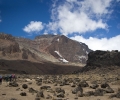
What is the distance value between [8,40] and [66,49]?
70.8 meters

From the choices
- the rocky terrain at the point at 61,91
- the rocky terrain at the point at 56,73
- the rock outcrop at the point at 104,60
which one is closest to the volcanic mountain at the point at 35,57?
the rocky terrain at the point at 56,73

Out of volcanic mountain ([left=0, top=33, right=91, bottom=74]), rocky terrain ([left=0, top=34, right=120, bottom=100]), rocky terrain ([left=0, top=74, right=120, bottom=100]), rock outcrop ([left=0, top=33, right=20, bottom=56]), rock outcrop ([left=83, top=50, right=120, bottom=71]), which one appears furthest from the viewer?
rock outcrop ([left=0, top=33, right=20, bottom=56])

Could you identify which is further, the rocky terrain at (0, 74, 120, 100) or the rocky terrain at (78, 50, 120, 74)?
the rocky terrain at (78, 50, 120, 74)

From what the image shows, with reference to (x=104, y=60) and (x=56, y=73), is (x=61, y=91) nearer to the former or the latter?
(x=104, y=60)

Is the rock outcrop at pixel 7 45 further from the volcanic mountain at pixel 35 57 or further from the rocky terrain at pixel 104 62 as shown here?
the rocky terrain at pixel 104 62

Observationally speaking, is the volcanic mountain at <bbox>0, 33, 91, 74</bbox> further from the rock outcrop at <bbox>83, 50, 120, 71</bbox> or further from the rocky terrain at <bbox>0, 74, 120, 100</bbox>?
the rocky terrain at <bbox>0, 74, 120, 100</bbox>

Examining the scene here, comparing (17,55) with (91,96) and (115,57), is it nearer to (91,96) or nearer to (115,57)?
(115,57)

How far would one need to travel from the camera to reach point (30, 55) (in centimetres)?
14025

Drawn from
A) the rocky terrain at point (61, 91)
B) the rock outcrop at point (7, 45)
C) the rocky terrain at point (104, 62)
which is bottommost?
the rocky terrain at point (61, 91)

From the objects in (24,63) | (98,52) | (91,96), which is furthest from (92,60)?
(91,96)

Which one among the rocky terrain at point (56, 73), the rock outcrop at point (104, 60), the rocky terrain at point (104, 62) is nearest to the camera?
the rocky terrain at point (56, 73)

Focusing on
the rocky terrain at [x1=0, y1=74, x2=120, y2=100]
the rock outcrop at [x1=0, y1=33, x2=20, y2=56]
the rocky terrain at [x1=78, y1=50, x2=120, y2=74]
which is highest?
the rock outcrop at [x1=0, y1=33, x2=20, y2=56]

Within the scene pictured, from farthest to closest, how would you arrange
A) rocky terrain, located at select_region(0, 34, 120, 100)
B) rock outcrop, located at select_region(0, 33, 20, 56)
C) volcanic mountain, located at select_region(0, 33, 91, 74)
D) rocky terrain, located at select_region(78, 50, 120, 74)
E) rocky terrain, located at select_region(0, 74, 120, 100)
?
1. rock outcrop, located at select_region(0, 33, 20, 56)
2. volcanic mountain, located at select_region(0, 33, 91, 74)
3. rocky terrain, located at select_region(78, 50, 120, 74)
4. rocky terrain, located at select_region(0, 34, 120, 100)
5. rocky terrain, located at select_region(0, 74, 120, 100)

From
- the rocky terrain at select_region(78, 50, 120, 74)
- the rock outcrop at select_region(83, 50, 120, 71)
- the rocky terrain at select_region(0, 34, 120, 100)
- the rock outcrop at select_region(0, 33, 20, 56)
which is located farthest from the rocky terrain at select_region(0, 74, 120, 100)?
the rock outcrop at select_region(0, 33, 20, 56)
